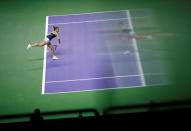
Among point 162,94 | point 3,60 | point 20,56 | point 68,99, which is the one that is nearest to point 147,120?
point 162,94

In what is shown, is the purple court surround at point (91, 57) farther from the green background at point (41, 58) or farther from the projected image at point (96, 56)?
the green background at point (41, 58)

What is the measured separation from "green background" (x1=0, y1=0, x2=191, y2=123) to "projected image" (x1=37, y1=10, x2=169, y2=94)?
0.23m

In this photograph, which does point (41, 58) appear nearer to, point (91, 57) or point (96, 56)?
point (91, 57)

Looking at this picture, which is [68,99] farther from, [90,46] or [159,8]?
[159,8]

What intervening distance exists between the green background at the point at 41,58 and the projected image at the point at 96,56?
23 cm

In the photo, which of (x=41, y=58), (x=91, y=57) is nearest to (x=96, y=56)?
(x=91, y=57)

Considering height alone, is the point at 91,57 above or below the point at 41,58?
below

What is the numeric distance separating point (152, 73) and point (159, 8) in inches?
110

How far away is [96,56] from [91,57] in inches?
5.9

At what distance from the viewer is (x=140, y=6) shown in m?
6.03

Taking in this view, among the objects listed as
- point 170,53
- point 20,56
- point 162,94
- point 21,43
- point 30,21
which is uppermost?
point 30,21

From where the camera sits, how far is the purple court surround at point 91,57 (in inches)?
171

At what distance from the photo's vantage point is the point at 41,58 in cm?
491

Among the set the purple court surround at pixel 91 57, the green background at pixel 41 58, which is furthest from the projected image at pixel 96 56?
the green background at pixel 41 58
